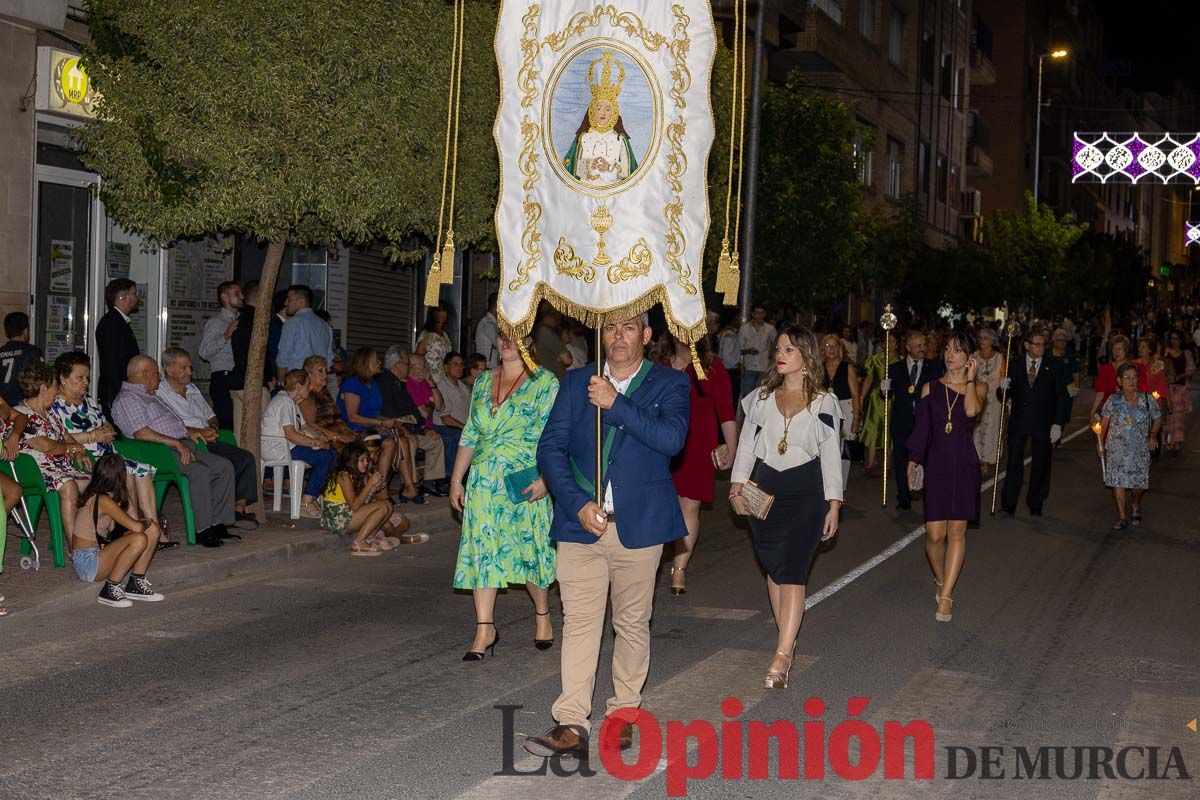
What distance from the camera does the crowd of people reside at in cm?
635

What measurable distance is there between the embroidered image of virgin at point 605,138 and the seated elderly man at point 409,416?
8.61 metres

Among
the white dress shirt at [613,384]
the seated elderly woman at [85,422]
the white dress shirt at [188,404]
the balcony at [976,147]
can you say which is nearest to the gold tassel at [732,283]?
the white dress shirt at [613,384]

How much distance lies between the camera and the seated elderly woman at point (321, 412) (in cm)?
1405

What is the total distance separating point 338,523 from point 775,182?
55.2 ft

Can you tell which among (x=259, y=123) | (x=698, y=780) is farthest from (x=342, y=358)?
(x=698, y=780)

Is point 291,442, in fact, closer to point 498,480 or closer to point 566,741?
point 498,480

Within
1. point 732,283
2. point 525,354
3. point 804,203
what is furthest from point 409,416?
point 804,203

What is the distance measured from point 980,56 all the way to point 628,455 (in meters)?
51.0

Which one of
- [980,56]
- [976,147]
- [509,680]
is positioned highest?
[980,56]

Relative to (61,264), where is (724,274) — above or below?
below

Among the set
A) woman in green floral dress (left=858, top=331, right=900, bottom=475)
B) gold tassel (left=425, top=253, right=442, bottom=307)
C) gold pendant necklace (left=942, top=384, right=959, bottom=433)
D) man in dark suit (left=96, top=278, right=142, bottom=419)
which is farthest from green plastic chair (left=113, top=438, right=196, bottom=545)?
woman in green floral dress (left=858, top=331, right=900, bottom=475)

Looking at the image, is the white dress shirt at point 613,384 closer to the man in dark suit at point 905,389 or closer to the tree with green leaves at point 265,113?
the tree with green leaves at point 265,113

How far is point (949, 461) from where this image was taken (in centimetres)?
999

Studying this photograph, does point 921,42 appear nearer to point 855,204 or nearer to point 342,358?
point 855,204
